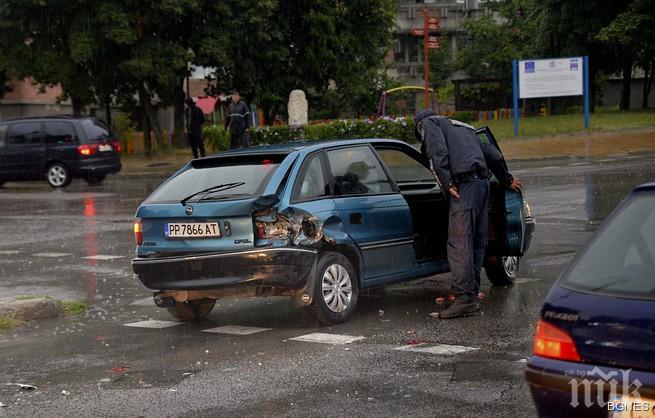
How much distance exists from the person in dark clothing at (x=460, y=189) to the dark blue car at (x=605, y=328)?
13.5 feet

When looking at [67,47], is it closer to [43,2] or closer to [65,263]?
[43,2]

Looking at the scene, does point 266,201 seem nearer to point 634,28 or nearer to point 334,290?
point 334,290

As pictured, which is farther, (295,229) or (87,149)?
(87,149)

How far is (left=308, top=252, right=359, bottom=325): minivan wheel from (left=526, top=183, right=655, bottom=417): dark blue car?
4159mm

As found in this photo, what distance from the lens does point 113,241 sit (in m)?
15.5

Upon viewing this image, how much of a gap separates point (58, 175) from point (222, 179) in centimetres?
1952

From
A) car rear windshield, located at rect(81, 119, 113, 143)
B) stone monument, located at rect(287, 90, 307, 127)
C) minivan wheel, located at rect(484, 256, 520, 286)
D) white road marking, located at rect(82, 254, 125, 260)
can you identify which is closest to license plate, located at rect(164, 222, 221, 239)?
minivan wheel, located at rect(484, 256, 520, 286)

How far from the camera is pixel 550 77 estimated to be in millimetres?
33688

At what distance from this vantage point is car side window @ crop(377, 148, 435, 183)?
10180mm

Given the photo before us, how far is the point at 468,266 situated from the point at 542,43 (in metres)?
41.4

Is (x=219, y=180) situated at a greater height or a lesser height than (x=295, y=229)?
greater

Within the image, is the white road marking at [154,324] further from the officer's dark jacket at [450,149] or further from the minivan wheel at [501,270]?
the minivan wheel at [501,270]

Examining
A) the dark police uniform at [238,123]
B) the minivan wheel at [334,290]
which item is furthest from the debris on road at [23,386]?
the dark police uniform at [238,123]

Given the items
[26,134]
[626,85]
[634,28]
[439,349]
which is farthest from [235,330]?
[626,85]
